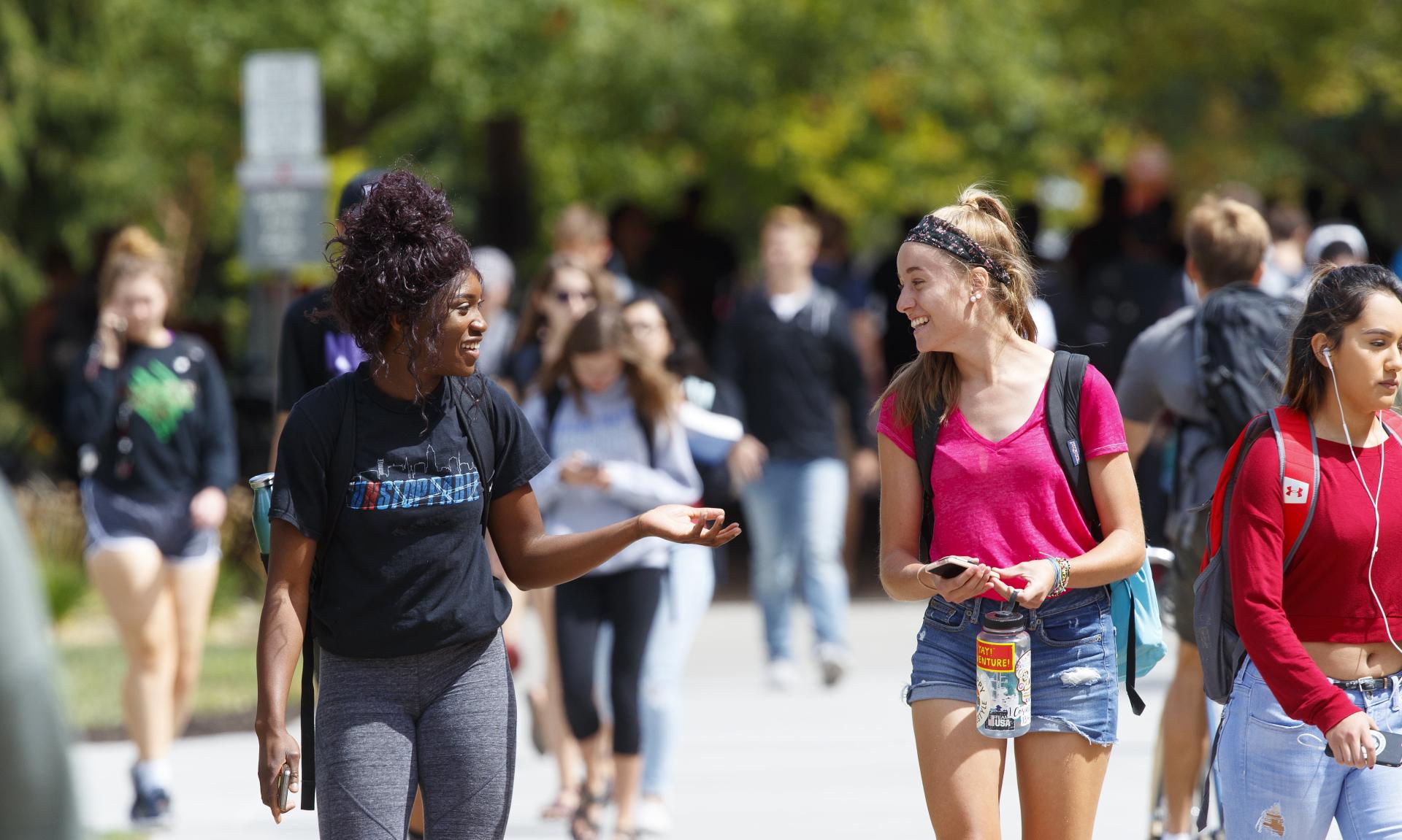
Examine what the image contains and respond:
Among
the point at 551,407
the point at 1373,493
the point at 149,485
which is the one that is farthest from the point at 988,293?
the point at 149,485

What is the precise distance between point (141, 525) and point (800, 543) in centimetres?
377

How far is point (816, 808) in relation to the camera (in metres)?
7.49

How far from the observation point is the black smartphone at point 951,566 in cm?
395

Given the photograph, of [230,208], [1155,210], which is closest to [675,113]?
[1155,210]

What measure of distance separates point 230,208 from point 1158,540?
56.4 feet

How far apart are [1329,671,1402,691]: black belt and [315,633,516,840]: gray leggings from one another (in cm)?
186

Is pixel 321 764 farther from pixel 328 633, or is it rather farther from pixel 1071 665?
pixel 1071 665

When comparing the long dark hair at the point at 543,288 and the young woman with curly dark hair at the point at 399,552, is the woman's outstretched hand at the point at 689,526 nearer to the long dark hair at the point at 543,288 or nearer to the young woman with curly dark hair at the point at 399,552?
the young woman with curly dark hair at the point at 399,552

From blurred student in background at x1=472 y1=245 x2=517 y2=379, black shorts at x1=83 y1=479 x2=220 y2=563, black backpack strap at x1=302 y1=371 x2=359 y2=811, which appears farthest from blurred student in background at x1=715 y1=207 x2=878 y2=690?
black backpack strap at x1=302 y1=371 x2=359 y2=811

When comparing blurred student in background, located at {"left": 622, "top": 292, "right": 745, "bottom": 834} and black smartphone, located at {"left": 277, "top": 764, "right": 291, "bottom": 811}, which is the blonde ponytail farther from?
blurred student in background, located at {"left": 622, "top": 292, "right": 745, "bottom": 834}

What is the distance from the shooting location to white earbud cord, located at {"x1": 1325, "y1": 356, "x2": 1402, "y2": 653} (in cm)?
421

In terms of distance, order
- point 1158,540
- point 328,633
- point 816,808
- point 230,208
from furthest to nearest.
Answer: point 230,208, point 816,808, point 1158,540, point 328,633

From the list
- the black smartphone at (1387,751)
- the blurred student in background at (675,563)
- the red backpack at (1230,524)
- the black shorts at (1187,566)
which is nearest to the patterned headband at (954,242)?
the red backpack at (1230,524)

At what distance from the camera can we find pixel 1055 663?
4.21 meters
